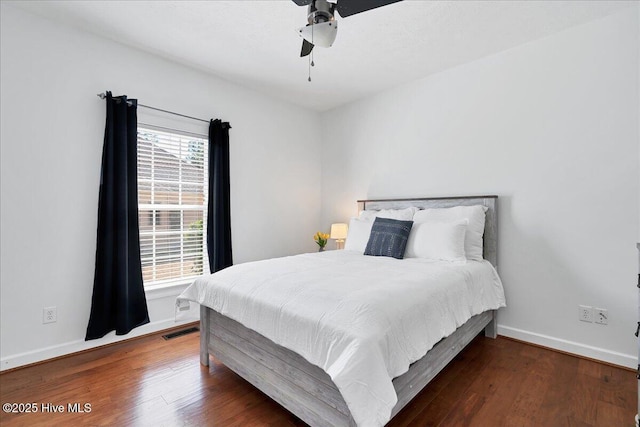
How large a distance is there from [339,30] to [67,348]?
3360mm

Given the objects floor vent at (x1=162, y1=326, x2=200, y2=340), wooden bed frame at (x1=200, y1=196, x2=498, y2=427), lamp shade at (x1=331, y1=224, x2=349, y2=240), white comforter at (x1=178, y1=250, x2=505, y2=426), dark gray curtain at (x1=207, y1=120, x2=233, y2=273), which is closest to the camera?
white comforter at (x1=178, y1=250, x2=505, y2=426)

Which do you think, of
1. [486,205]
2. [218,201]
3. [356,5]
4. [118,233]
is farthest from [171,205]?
[486,205]

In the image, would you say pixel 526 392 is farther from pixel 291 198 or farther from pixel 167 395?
pixel 291 198

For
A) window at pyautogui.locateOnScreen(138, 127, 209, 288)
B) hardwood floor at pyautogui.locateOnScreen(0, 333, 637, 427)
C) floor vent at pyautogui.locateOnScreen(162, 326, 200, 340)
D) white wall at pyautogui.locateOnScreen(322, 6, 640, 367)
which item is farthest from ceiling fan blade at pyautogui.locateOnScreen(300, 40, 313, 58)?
floor vent at pyautogui.locateOnScreen(162, 326, 200, 340)

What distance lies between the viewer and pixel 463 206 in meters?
2.91

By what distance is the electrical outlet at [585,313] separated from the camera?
7.77ft

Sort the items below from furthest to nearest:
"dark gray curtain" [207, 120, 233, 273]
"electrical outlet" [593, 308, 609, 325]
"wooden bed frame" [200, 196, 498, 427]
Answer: "dark gray curtain" [207, 120, 233, 273]
"electrical outlet" [593, 308, 609, 325]
"wooden bed frame" [200, 196, 498, 427]

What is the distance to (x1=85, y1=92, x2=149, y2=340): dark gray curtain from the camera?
98.3 inches

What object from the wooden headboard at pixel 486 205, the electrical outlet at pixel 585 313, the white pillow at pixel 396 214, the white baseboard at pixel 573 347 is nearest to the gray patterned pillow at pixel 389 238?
the white pillow at pixel 396 214

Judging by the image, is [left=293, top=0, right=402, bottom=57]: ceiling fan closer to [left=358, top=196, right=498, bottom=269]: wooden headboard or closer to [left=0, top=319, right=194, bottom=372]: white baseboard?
[left=358, top=196, right=498, bottom=269]: wooden headboard

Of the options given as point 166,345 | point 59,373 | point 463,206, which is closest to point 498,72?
point 463,206

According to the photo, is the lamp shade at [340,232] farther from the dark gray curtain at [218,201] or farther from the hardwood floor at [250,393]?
the hardwood floor at [250,393]

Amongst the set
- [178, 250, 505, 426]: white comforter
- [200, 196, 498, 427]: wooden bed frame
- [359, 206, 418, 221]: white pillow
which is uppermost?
[359, 206, 418, 221]: white pillow

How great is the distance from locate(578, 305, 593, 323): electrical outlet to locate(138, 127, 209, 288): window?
345cm
